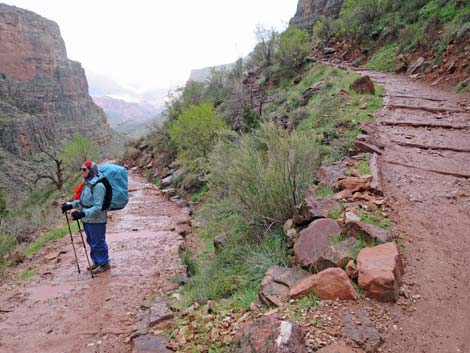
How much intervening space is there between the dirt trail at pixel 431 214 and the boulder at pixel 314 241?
83cm

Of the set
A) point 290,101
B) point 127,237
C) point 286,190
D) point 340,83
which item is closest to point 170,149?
point 290,101

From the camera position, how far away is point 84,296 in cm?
547

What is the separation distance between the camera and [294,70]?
2277 centimetres

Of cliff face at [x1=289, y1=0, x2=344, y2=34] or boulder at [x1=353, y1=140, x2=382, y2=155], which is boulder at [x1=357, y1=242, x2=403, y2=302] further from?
cliff face at [x1=289, y1=0, x2=344, y2=34]

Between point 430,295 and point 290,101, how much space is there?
43.9 feet

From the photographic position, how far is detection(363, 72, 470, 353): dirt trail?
282 cm

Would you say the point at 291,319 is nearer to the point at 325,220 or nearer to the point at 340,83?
the point at 325,220

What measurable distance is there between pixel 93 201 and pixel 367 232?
4.41 m

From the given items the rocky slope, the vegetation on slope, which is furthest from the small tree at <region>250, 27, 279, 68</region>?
the rocky slope

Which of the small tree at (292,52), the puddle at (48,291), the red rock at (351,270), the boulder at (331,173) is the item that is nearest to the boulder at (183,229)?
the puddle at (48,291)

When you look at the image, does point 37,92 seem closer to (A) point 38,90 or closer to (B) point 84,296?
(A) point 38,90

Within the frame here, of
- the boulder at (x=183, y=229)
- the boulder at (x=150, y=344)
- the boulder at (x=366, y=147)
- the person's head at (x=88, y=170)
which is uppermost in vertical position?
the person's head at (x=88, y=170)

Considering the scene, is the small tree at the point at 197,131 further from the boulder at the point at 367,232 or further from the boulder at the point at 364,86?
the boulder at the point at 367,232

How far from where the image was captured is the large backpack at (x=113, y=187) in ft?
19.4
